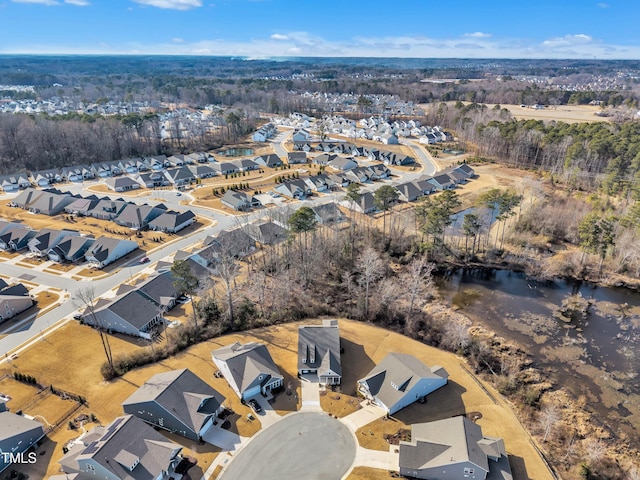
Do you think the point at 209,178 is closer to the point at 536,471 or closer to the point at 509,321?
the point at 509,321

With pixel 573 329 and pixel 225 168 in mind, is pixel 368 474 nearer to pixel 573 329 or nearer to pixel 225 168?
pixel 573 329

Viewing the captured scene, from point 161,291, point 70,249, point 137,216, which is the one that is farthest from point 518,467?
point 137,216

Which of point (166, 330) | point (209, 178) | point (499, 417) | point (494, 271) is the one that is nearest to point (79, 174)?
point (209, 178)

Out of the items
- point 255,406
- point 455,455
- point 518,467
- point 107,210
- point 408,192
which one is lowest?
point 518,467

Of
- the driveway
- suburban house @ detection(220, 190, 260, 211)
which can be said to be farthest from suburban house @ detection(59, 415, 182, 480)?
suburban house @ detection(220, 190, 260, 211)

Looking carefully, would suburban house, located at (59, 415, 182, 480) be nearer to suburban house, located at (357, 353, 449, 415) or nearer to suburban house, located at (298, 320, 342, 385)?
suburban house, located at (298, 320, 342, 385)

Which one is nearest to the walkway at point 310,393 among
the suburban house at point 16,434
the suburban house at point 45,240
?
the suburban house at point 16,434
